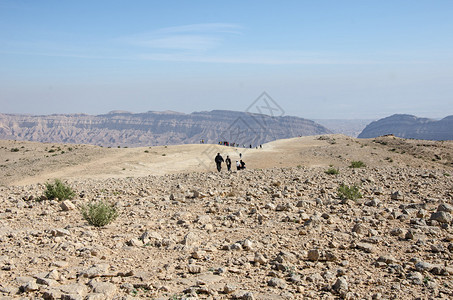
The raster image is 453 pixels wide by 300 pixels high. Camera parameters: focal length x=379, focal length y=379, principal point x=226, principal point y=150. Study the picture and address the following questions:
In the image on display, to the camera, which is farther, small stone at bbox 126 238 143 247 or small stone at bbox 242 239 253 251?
small stone at bbox 126 238 143 247

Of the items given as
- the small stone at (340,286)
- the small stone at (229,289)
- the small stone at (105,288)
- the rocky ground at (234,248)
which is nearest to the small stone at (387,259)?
A: the rocky ground at (234,248)

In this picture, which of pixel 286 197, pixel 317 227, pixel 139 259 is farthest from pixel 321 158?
pixel 139 259

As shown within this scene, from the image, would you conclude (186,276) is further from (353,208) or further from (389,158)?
(389,158)

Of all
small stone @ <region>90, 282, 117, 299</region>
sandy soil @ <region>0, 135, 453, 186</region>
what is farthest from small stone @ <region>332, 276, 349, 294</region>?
sandy soil @ <region>0, 135, 453, 186</region>

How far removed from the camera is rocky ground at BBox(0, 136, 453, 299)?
519cm

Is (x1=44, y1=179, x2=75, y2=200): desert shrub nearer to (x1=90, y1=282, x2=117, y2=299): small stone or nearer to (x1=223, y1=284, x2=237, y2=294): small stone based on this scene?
(x1=90, y1=282, x2=117, y2=299): small stone

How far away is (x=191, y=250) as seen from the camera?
6.77 metres

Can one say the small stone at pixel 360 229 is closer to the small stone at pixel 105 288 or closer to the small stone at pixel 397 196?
the small stone at pixel 397 196

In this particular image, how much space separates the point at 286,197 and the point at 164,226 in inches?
187

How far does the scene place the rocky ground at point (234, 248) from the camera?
519cm

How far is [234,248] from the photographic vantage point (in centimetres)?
680

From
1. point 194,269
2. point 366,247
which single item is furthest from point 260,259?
point 366,247

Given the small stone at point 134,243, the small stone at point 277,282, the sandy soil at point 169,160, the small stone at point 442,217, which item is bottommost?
the sandy soil at point 169,160

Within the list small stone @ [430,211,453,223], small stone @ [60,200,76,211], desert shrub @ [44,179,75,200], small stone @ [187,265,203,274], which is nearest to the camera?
small stone @ [187,265,203,274]
